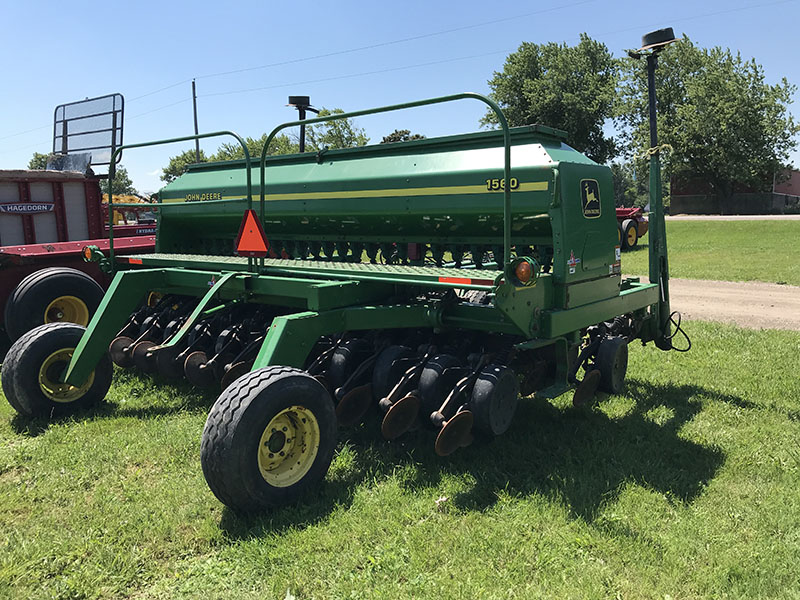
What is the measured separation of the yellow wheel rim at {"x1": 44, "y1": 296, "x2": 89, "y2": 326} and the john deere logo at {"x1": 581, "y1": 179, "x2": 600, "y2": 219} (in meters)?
4.62

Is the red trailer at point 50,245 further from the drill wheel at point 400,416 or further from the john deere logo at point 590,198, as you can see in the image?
the john deere logo at point 590,198

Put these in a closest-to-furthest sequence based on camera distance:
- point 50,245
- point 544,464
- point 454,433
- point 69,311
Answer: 1. point 454,433
2. point 544,464
3. point 69,311
4. point 50,245

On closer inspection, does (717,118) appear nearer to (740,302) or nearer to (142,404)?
(740,302)

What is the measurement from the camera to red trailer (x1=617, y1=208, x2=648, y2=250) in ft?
57.7

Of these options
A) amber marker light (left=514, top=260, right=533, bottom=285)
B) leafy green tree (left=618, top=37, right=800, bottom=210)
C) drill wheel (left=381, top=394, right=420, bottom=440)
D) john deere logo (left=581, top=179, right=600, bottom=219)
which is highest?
leafy green tree (left=618, top=37, right=800, bottom=210)

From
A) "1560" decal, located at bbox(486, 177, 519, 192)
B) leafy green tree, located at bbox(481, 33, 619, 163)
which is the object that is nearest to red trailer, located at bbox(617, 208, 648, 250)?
"1560" decal, located at bbox(486, 177, 519, 192)

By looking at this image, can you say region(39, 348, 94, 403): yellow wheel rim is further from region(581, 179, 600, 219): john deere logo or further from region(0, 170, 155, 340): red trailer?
region(581, 179, 600, 219): john deere logo

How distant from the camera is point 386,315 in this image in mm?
3902

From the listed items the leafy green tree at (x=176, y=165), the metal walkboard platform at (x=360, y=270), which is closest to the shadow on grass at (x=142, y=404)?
the metal walkboard platform at (x=360, y=270)

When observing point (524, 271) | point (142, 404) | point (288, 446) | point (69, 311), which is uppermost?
point (524, 271)

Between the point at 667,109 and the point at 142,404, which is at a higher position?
the point at 667,109

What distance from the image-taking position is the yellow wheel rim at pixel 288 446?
3080 mm

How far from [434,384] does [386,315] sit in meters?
0.53

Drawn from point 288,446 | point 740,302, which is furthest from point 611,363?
point 740,302
